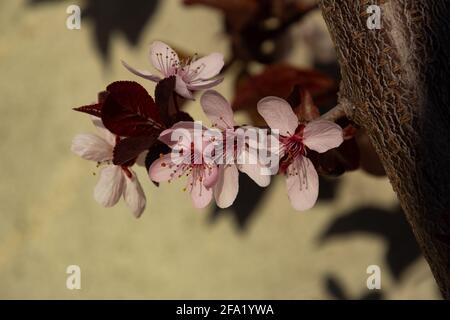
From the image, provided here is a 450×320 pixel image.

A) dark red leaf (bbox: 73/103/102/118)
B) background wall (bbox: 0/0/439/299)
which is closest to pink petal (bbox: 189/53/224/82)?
dark red leaf (bbox: 73/103/102/118)

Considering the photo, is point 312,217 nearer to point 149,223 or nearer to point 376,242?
point 376,242

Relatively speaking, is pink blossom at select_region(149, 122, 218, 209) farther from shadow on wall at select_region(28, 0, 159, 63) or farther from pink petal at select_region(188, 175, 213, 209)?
shadow on wall at select_region(28, 0, 159, 63)

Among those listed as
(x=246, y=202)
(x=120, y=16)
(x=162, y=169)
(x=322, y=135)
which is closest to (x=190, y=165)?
(x=162, y=169)

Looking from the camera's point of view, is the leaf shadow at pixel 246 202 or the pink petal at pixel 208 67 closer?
the pink petal at pixel 208 67

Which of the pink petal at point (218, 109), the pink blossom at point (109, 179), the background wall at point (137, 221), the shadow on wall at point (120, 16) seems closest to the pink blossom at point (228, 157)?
the pink petal at point (218, 109)

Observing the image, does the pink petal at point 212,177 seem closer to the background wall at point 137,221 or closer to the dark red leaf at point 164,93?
the dark red leaf at point 164,93

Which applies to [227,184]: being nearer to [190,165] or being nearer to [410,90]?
[190,165]
